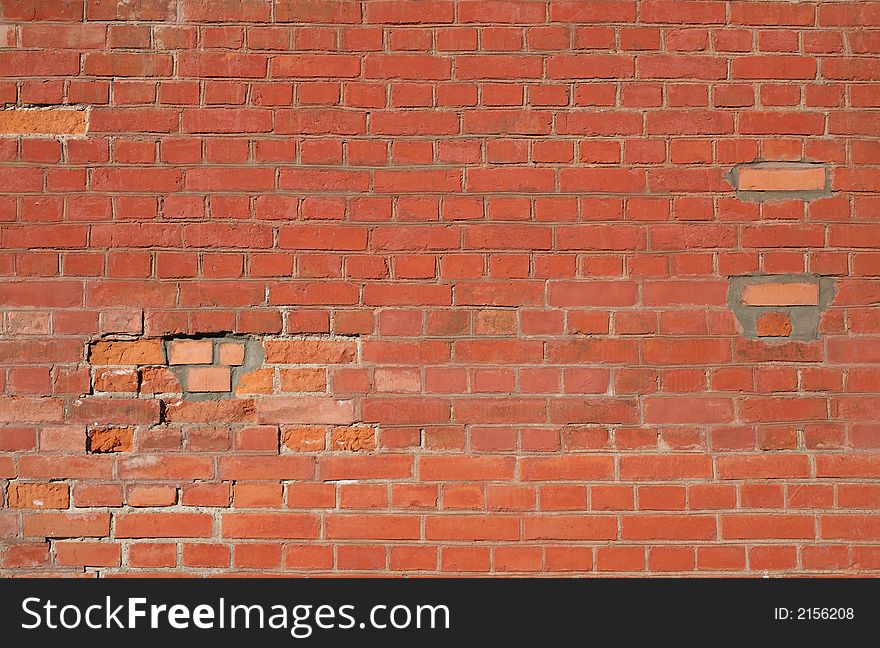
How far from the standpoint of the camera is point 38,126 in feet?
7.35

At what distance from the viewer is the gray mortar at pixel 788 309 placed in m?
2.24

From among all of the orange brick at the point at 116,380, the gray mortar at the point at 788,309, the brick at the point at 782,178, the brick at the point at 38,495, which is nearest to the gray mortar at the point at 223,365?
the orange brick at the point at 116,380

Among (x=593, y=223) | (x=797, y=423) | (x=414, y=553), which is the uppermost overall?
(x=593, y=223)

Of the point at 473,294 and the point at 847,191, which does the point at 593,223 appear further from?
the point at 847,191

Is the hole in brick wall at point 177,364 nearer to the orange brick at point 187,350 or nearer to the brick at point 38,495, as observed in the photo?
the orange brick at point 187,350

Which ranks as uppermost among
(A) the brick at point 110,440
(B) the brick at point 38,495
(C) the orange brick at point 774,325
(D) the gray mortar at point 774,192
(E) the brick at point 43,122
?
(E) the brick at point 43,122

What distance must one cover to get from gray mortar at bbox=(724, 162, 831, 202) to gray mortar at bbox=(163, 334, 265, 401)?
157 centimetres

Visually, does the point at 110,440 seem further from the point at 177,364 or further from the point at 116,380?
the point at 177,364

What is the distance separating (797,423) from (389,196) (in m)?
1.45

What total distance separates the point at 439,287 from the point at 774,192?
109 cm

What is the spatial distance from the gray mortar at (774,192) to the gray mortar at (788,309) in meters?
0.25

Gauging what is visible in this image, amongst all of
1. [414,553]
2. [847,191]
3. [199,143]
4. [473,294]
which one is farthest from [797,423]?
[199,143]

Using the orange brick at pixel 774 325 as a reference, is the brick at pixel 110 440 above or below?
below

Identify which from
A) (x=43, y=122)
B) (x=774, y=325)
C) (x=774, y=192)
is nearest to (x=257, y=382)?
(x=43, y=122)
